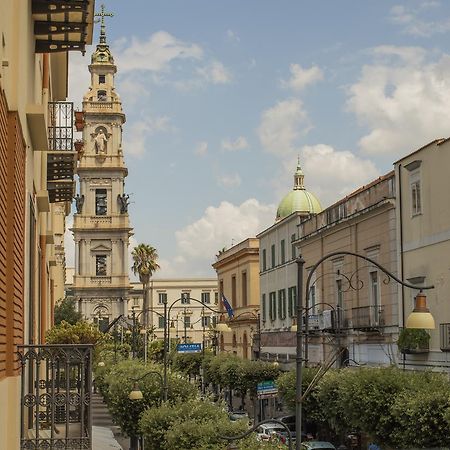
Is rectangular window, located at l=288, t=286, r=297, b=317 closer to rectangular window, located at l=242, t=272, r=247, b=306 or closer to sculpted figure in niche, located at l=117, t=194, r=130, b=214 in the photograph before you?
rectangular window, located at l=242, t=272, r=247, b=306

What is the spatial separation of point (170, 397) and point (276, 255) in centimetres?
2102

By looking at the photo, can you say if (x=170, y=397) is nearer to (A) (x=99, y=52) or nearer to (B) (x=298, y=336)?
(B) (x=298, y=336)

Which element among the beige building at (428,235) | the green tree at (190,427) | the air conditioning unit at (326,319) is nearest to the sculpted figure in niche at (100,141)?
the air conditioning unit at (326,319)

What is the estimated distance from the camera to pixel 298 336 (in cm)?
1375

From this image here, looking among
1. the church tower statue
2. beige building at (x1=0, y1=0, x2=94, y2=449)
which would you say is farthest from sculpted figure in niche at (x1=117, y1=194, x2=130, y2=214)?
beige building at (x1=0, y1=0, x2=94, y2=449)

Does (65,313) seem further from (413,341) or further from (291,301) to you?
(413,341)

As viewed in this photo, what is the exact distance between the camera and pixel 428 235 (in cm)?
3070


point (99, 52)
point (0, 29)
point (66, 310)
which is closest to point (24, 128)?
point (0, 29)

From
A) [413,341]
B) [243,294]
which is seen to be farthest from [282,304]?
[413,341]

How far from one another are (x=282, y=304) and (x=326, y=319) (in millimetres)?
13231

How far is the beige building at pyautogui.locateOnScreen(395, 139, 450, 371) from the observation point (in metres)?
29.4

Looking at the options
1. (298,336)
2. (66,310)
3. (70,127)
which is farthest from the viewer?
(66,310)

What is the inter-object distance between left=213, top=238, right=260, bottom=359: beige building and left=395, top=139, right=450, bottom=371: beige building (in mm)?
28209

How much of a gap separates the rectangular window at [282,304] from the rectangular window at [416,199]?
67.1ft
